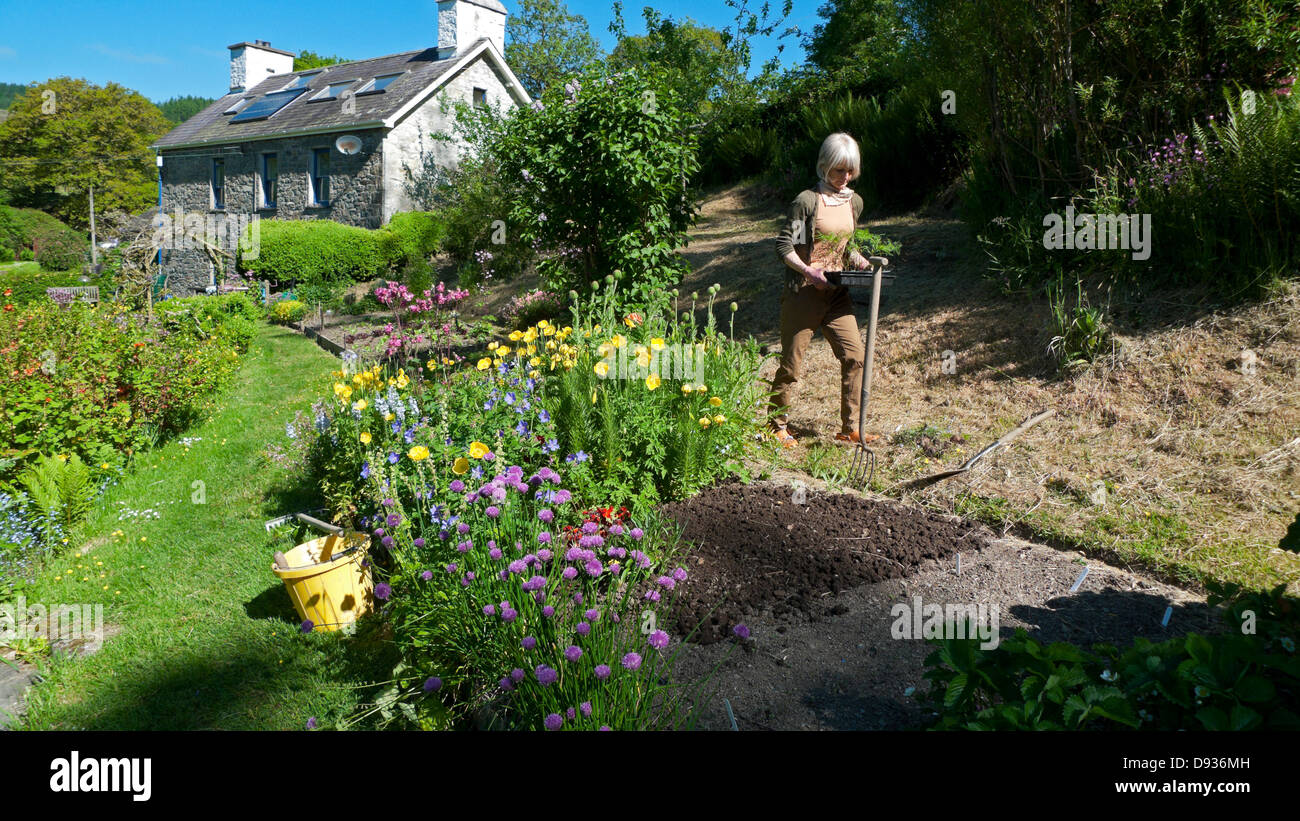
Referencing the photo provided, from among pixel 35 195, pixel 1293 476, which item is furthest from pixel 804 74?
pixel 35 195

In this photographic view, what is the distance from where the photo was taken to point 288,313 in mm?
14617

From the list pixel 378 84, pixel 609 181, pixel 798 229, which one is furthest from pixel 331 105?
pixel 798 229

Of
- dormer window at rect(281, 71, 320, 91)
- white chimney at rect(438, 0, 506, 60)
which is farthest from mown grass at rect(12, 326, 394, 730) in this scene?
dormer window at rect(281, 71, 320, 91)

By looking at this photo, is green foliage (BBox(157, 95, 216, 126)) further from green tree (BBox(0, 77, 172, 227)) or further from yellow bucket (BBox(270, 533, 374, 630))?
yellow bucket (BBox(270, 533, 374, 630))

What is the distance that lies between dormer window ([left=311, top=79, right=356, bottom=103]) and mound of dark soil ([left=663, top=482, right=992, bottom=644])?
81.9 ft

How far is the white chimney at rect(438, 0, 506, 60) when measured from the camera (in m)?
22.7

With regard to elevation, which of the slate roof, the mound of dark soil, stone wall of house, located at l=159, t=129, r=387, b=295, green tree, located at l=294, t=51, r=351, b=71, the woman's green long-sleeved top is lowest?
the mound of dark soil

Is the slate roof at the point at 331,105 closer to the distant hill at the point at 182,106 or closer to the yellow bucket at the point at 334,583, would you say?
the yellow bucket at the point at 334,583

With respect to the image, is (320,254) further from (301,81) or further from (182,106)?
(182,106)

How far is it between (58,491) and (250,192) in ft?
76.7

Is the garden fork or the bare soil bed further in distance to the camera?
the garden fork

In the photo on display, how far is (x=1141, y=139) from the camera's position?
18.9ft

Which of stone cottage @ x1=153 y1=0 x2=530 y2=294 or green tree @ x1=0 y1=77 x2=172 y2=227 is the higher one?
green tree @ x1=0 y1=77 x2=172 y2=227
